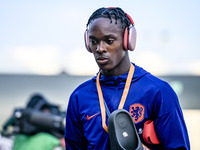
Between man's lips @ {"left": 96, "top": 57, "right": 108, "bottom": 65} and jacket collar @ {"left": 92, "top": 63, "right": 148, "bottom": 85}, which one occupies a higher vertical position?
man's lips @ {"left": 96, "top": 57, "right": 108, "bottom": 65}

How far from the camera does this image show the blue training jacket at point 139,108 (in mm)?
1822

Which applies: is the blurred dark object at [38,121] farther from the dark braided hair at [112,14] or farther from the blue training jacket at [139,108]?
the dark braided hair at [112,14]

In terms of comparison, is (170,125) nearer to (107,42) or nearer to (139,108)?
(139,108)

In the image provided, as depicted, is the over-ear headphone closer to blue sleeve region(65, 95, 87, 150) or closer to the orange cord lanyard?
the orange cord lanyard

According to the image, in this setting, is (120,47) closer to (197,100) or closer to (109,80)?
(109,80)

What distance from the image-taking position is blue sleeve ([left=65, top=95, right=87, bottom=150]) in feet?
7.11

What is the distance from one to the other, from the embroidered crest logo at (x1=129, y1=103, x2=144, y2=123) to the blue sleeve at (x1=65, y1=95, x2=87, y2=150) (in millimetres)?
482

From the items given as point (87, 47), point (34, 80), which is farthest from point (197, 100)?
point (87, 47)

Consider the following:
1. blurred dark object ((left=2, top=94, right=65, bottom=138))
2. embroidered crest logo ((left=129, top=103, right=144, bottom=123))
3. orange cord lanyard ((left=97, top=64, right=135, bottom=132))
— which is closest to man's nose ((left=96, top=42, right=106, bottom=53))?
orange cord lanyard ((left=97, top=64, right=135, bottom=132))

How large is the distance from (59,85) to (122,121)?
14195 millimetres

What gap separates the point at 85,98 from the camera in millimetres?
2094

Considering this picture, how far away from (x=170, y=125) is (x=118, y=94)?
41 cm

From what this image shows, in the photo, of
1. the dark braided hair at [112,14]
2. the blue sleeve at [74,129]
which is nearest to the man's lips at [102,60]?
the dark braided hair at [112,14]

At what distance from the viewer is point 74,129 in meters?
2.21
